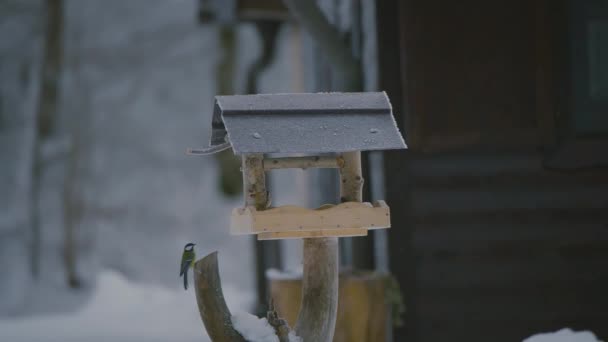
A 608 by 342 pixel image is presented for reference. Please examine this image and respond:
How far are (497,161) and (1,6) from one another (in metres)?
11.0

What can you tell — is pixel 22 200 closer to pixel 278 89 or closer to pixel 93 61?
pixel 93 61

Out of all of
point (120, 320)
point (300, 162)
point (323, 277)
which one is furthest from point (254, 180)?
point (120, 320)

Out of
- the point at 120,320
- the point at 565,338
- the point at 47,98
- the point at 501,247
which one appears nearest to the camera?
the point at 565,338

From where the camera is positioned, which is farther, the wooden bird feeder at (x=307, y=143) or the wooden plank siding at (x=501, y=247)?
the wooden plank siding at (x=501, y=247)

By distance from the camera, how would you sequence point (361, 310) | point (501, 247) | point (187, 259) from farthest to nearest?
point (501, 247) → point (361, 310) → point (187, 259)

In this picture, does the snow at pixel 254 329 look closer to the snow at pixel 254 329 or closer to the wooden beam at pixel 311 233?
the snow at pixel 254 329

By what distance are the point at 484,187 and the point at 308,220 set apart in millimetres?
2244

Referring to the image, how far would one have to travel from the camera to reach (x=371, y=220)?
173 inches

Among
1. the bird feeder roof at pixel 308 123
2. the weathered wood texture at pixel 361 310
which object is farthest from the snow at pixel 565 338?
the bird feeder roof at pixel 308 123

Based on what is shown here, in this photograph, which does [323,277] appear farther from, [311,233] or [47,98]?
[47,98]

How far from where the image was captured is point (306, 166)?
4.47m

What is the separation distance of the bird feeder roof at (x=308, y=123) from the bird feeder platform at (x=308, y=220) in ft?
0.95

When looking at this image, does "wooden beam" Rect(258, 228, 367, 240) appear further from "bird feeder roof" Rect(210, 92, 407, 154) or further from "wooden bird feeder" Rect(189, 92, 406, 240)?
"bird feeder roof" Rect(210, 92, 407, 154)

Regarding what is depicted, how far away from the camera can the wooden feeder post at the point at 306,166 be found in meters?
4.23
